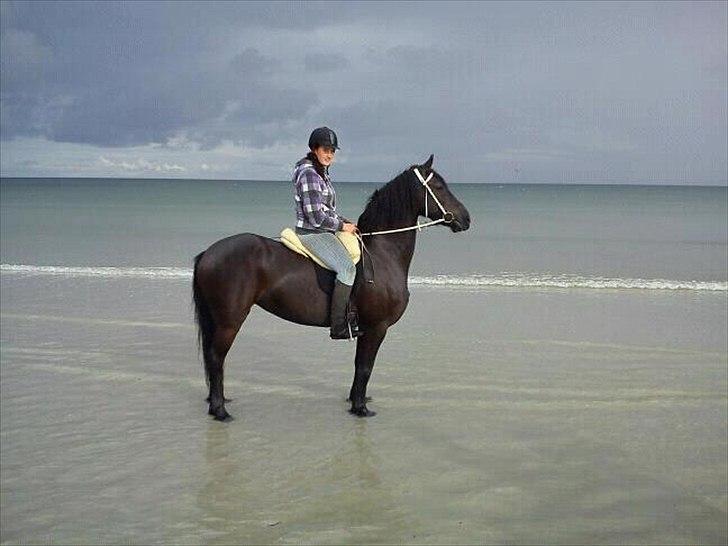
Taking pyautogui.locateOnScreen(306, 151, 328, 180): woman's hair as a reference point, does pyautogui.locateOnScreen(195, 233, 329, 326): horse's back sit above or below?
below

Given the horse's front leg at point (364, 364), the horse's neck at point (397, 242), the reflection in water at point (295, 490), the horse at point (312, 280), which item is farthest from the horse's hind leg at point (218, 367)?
the horse's neck at point (397, 242)

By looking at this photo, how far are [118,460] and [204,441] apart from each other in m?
0.68

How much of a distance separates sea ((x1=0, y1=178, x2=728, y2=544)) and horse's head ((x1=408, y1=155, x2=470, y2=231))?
167 cm

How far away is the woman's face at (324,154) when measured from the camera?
221 inches

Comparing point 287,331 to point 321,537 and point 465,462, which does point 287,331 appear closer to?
point 465,462

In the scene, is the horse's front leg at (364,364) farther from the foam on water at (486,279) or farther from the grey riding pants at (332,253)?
the foam on water at (486,279)

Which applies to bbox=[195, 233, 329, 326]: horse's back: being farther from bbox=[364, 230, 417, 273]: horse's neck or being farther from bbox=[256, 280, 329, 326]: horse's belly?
bbox=[364, 230, 417, 273]: horse's neck

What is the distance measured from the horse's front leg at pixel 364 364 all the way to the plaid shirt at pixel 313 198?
97 centimetres

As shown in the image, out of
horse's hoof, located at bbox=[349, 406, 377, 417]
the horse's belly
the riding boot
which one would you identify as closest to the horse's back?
the horse's belly

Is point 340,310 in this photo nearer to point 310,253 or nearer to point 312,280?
Result: point 312,280

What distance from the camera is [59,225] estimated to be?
100 feet

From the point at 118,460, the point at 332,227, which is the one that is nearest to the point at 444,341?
the point at 332,227

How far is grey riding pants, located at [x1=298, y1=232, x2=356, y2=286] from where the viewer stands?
574 cm

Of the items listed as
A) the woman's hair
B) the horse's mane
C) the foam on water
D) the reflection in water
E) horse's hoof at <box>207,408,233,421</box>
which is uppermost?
the woman's hair
